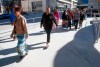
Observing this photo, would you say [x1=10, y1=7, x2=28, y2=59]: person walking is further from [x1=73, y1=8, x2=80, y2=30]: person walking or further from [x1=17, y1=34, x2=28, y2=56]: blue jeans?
[x1=73, y1=8, x2=80, y2=30]: person walking

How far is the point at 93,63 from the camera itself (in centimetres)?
836

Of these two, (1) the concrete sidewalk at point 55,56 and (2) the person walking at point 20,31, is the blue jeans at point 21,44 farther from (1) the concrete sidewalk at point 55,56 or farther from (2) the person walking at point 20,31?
(1) the concrete sidewalk at point 55,56

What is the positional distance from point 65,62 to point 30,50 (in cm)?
246

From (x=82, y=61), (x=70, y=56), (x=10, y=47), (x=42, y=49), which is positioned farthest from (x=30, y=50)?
(x=82, y=61)

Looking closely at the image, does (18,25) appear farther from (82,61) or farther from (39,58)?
(82,61)

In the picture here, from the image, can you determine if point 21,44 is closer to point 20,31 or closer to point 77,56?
point 20,31

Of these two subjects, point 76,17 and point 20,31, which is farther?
point 76,17

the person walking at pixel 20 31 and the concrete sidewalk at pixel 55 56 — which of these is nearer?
the concrete sidewalk at pixel 55 56

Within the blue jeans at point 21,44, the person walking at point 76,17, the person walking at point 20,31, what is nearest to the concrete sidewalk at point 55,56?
the blue jeans at point 21,44

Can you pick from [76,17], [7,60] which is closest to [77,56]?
[7,60]

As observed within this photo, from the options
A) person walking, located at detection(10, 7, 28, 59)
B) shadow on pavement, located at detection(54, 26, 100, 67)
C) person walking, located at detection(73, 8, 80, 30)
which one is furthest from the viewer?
person walking, located at detection(73, 8, 80, 30)

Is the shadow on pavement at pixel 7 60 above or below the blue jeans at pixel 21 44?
below

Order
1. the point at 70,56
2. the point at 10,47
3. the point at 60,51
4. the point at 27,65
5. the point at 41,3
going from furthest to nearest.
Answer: the point at 41,3, the point at 10,47, the point at 60,51, the point at 70,56, the point at 27,65

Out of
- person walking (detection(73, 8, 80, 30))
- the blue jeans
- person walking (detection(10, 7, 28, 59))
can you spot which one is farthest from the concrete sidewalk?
person walking (detection(73, 8, 80, 30))
